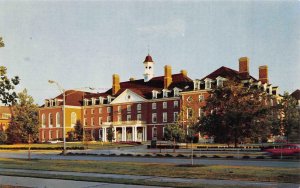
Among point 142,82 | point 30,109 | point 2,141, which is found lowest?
point 2,141

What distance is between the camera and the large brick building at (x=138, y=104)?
71062mm

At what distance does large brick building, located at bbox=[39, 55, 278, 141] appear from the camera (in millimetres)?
71062

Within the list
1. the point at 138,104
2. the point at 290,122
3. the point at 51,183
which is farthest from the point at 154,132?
the point at 51,183

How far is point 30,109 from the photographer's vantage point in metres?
77.4

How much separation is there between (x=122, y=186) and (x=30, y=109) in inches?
2647

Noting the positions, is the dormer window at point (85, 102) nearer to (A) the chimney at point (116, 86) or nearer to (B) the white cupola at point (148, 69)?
(A) the chimney at point (116, 86)

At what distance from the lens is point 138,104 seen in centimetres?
8344

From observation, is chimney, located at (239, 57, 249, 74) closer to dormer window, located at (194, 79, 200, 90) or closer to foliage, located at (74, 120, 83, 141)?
dormer window, located at (194, 79, 200, 90)

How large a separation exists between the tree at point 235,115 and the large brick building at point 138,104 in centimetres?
2966

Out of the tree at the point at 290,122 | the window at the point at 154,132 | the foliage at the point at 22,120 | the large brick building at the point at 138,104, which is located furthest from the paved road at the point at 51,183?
the window at the point at 154,132

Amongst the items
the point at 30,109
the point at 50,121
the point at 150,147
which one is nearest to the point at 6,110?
the point at 50,121

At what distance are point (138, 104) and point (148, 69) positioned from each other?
11295 millimetres

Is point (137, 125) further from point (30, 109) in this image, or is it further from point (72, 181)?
point (72, 181)

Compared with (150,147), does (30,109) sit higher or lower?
higher
